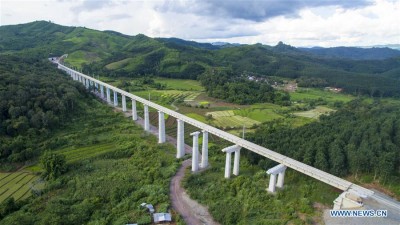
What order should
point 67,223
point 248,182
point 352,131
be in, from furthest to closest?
1. point 352,131
2. point 248,182
3. point 67,223

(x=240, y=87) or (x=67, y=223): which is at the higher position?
(x=240, y=87)

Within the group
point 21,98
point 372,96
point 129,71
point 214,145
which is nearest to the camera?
point 214,145

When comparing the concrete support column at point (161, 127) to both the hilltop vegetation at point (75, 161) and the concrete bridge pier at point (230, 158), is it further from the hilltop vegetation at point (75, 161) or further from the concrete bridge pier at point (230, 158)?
the concrete bridge pier at point (230, 158)

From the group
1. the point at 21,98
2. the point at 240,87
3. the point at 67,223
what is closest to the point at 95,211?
the point at 67,223

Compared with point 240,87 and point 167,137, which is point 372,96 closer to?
point 240,87

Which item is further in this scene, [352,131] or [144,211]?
[352,131]

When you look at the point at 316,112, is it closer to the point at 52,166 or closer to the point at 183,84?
the point at 183,84

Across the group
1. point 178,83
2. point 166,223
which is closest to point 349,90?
point 178,83

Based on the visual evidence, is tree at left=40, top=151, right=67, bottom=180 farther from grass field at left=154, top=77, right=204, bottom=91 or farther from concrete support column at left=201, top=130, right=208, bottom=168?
grass field at left=154, top=77, right=204, bottom=91
